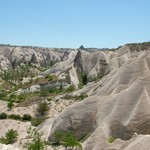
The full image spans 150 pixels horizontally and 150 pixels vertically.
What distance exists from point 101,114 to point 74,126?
384 cm

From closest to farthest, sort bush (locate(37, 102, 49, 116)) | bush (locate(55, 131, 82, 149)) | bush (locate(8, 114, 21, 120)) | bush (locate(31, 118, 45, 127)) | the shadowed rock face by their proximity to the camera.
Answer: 1. the shadowed rock face
2. bush (locate(55, 131, 82, 149))
3. bush (locate(31, 118, 45, 127))
4. bush (locate(8, 114, 21, 120))
5. bush (locate(37, 102, 49, 116))

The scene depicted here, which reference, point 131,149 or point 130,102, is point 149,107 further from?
point 131,149

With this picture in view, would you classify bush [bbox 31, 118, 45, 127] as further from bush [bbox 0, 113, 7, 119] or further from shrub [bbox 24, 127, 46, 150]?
bush [bbox 0, 113, 7, 119]

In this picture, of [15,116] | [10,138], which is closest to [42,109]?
A: [15,116]

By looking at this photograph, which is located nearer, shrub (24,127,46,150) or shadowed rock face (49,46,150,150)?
shadowed rock face (49,46,150,150)

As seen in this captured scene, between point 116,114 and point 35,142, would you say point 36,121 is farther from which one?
point 116,114

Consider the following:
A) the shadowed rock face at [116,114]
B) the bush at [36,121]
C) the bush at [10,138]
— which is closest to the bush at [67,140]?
the shadowed rock face at [116,114]

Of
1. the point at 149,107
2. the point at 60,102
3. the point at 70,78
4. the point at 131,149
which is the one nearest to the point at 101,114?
the point at 149,107

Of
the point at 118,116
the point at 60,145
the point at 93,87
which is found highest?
the point at 93,87

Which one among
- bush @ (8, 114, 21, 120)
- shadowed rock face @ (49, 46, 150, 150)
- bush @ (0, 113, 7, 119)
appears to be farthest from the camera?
bush @ (0, 113, 7, 119)

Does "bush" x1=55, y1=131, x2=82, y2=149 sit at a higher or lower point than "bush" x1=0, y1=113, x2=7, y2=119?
lower

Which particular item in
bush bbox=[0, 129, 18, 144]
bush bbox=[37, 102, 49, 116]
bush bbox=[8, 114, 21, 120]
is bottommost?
bush bbox=[0, 129, 18, 144]

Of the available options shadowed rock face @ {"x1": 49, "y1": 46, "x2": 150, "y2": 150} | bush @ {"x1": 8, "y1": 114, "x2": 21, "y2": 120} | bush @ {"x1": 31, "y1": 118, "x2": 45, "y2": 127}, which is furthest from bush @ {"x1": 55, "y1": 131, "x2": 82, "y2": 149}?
bush @ {"x1": 8, "y1": 114, "x2": 21, "y2": 120}

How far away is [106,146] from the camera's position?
32.1 meters
